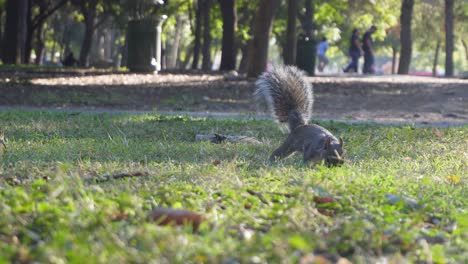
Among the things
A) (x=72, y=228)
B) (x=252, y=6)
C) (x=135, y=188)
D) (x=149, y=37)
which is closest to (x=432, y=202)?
(x=135, y=188)

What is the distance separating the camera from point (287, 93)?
936 cm

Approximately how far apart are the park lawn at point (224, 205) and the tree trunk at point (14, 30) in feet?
74.6

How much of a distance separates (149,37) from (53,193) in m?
21.2

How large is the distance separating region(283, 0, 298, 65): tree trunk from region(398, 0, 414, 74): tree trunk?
8691 millimetres

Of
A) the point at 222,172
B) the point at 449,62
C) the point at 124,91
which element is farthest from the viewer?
the point at 449,62

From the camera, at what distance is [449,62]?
40531mm

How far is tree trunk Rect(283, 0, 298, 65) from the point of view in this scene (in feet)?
93.1

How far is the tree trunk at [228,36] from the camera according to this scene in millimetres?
30797

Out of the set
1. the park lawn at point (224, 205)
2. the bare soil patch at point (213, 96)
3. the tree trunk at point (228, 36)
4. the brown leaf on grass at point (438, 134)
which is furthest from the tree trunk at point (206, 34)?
the park lawn at point (224, 205)

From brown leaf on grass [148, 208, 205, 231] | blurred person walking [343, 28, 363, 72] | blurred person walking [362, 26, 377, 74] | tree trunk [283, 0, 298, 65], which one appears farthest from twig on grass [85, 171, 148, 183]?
blurred person walking [343, 28, 363, 72]

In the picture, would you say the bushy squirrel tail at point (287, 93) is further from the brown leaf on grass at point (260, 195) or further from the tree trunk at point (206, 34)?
the tree trunk at point (206, 34)

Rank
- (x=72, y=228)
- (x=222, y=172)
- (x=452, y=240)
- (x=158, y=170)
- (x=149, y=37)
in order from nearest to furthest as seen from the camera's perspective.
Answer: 1. (x=72, y=228)
2. (x=452, y=240)
3. (x=222, y=172)
4. (x=158, y=170)
5. (x=149, y=37)

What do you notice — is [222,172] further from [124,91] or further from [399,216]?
[124,91]

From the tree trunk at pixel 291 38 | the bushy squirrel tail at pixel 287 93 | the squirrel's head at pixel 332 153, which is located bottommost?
the squirrel's head at pixel 332 153
